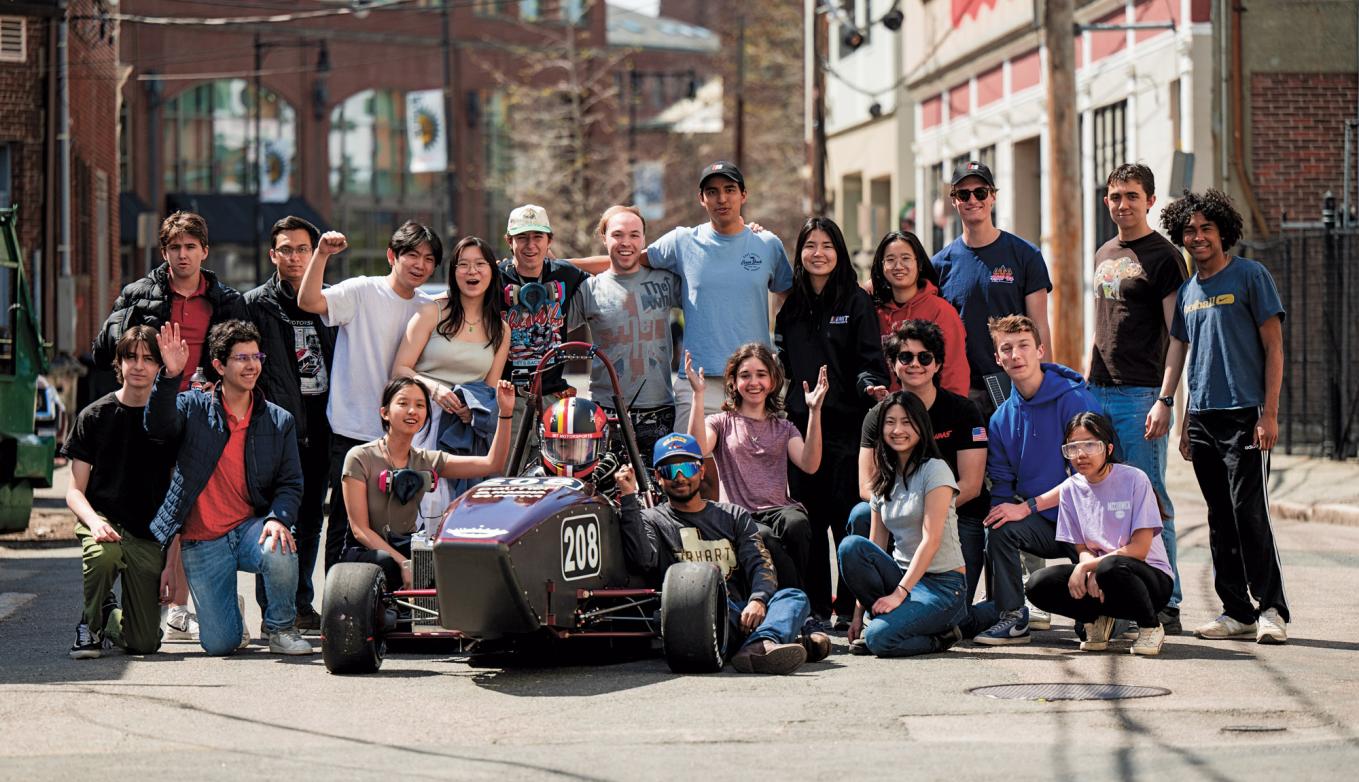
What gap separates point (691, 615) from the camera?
8.84 metres

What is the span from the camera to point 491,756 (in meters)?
7.07

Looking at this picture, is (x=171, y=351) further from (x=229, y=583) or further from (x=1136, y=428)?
(x=1136, y=428)

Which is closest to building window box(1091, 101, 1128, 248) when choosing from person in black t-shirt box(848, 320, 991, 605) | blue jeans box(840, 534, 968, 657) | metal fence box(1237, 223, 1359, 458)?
metal fence box(1237, 223, 1359, 458)

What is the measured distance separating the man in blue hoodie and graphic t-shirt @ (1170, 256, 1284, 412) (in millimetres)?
612

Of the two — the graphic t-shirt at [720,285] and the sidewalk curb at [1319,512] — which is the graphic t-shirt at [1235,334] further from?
the sidewalk curb at [1319,512]

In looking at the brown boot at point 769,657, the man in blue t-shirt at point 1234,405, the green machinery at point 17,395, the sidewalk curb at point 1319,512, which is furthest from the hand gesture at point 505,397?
the sidewalk curb at point 1319,512

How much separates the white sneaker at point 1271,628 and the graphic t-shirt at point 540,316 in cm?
363

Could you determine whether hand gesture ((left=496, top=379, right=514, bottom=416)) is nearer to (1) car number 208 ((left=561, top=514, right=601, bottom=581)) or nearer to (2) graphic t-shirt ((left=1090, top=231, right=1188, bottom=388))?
(1) car number 208 ((left=561, top=514, right=601, bottom=581))

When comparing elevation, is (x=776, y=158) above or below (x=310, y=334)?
above

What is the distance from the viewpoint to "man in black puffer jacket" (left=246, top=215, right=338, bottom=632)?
1072 centimetres

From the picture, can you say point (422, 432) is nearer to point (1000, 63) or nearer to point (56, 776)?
point (56, 776)

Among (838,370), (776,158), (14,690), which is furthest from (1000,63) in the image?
(776,158)

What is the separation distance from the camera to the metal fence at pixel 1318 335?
2111 centimetres

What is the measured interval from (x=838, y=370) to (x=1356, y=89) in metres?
14.5
